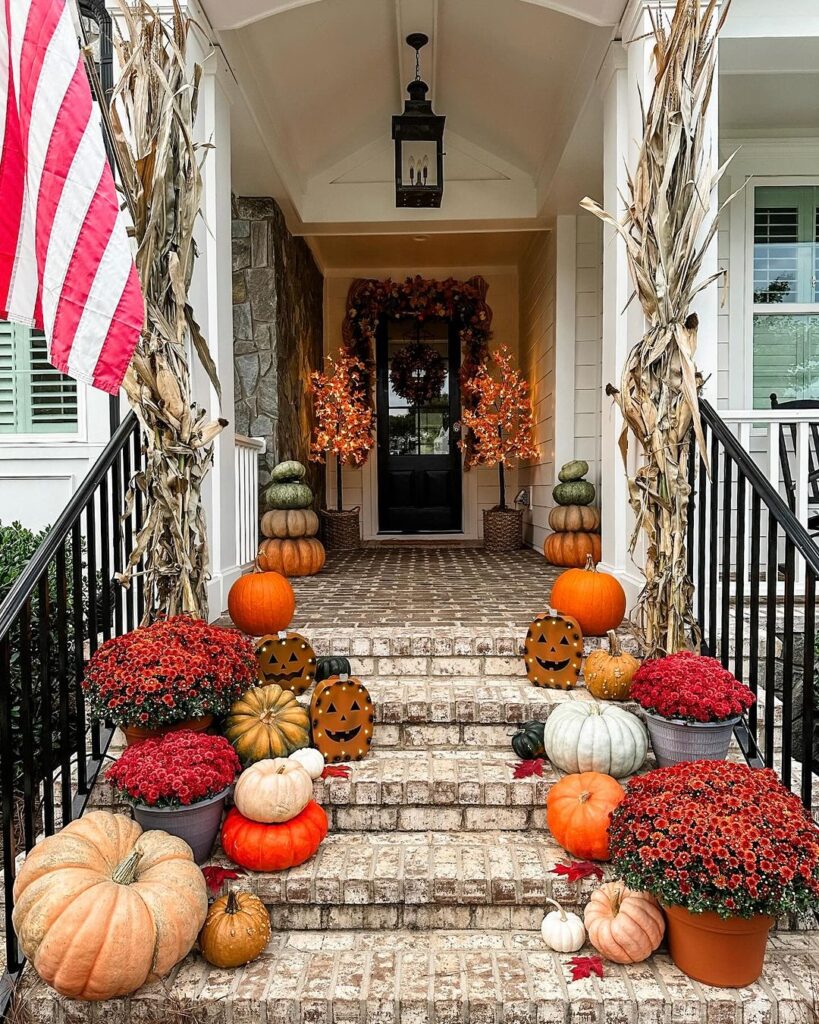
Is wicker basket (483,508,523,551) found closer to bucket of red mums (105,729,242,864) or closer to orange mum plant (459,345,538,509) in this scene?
orange mum plant (459,345,538,509)

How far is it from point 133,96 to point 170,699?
6.50ft

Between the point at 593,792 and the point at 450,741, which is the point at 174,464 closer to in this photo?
the point at 450,741

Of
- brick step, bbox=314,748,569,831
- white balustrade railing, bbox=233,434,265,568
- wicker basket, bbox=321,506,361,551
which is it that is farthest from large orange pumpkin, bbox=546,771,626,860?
wicker basket, bbox=321,506,361,551

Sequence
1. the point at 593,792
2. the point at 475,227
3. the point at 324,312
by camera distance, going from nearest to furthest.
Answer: the point at 593,792
the point at 475,227
the point at 324,312

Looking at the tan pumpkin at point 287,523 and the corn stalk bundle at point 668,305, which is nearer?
the corn stalk bundle at point 668,305

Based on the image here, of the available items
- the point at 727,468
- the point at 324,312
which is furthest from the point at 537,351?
the point at 727,468

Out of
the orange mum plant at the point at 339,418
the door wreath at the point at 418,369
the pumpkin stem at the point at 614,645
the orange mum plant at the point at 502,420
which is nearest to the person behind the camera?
the pumpkin stem at the point at 614,645

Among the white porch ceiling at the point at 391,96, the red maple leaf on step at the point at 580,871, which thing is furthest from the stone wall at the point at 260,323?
the red maple leaf on step at the point at 580,871

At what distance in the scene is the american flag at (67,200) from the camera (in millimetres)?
1643

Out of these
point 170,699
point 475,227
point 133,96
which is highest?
point 475,227

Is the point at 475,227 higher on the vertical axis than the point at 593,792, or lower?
higher

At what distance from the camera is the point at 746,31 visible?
3533 millimetres

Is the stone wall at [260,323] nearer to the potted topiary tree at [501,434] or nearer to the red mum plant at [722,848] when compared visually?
the potted topiary tree at [501,434]

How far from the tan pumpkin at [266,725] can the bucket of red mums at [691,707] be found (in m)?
1.13
